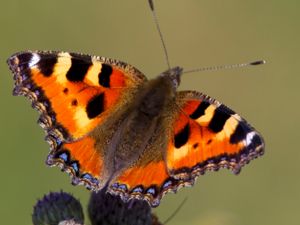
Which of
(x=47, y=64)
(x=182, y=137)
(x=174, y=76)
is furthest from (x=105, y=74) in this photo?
(x=182, y=137)

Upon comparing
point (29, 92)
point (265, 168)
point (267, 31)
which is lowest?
point (265, 168)

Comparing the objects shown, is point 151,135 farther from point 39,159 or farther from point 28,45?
point 28,45

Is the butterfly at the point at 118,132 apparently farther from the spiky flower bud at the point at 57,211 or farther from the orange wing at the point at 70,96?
the spiky flower bud at the point at 57,211

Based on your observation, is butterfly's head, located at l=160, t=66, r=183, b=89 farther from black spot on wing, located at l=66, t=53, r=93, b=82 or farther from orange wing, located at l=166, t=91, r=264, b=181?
black spot on wing, located at l=66, t=53, r=93, b=82

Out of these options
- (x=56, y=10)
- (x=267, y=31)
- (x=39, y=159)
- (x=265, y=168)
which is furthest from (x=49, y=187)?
(x=267, y=31)

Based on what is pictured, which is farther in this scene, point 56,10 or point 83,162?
point 56,10

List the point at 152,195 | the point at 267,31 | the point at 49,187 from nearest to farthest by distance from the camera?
1. the point at 152,195
2. the point at 49,187
3. the point at 267,31

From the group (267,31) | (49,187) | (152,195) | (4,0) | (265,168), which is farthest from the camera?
(267,31)

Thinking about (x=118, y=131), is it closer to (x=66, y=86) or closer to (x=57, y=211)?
(x=66, y=86)
